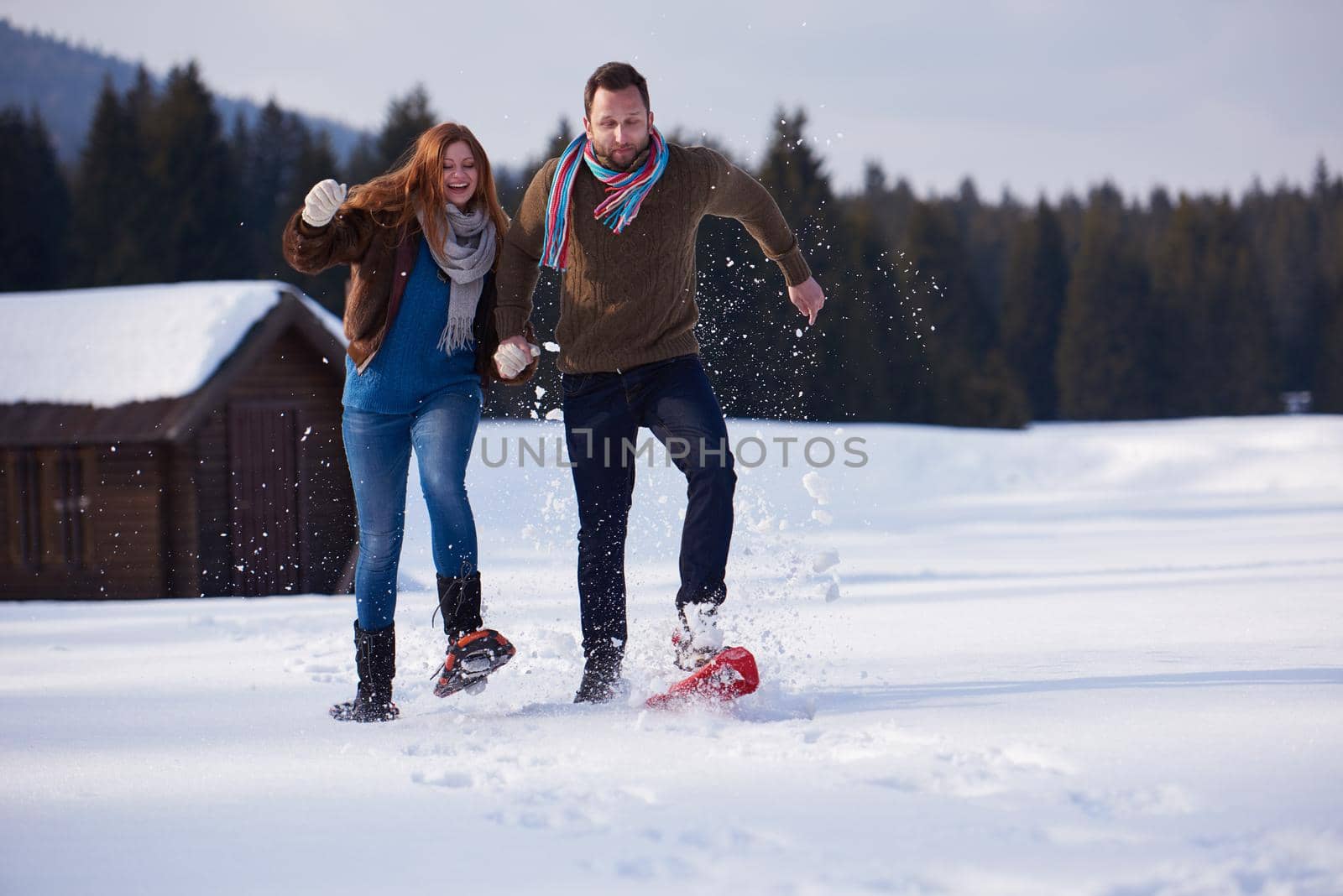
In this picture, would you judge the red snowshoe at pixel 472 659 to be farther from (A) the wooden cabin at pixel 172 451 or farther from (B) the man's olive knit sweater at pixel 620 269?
(A) the wooden cabin at pixel 172 451

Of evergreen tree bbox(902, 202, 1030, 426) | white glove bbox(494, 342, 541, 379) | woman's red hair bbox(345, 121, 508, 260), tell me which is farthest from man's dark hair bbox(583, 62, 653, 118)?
evergreen tree bbox(902, 202, 1030, 426)

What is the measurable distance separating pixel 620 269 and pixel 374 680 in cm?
149

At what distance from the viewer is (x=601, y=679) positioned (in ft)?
13.0

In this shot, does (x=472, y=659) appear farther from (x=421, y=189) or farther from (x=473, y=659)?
(x=421, y=189)

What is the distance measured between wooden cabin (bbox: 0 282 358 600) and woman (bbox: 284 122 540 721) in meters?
7.76

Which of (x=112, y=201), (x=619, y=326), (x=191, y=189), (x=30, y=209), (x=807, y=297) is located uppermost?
(x=191, y=189)

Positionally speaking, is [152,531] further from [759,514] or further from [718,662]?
[718,662]

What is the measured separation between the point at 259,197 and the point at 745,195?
141ft

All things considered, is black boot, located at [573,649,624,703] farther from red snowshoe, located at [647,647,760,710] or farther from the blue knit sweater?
the blue knit sweater

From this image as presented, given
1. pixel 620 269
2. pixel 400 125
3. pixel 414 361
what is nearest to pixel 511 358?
pixel 414 361

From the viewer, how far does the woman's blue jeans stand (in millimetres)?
3850

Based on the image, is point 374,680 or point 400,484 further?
point 400,484

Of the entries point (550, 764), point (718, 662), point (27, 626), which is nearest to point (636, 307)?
point (718, 662)

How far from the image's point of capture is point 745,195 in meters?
4.14
